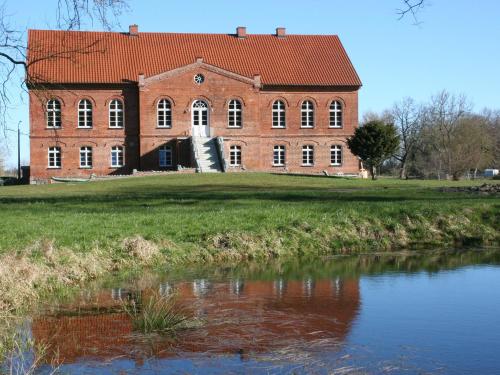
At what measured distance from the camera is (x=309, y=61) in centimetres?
5181

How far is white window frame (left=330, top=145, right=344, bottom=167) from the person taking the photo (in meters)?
50.8

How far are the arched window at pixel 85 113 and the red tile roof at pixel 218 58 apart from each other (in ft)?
5.24

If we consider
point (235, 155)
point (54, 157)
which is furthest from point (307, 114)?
point (54, 157)

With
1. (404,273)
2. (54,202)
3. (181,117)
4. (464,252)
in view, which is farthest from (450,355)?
(181,117)

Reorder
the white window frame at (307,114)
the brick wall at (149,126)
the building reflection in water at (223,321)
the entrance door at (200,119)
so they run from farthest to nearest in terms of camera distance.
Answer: the white window frame at (307,114)
the entrance door at (200,119)
the brick wall at (149,126)
the building reflection in water at (223,321)

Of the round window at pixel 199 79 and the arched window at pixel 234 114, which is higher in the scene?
the round window at pixel 199 79

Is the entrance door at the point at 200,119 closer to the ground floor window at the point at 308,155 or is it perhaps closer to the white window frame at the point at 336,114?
the ground floor window at the point at 308,155

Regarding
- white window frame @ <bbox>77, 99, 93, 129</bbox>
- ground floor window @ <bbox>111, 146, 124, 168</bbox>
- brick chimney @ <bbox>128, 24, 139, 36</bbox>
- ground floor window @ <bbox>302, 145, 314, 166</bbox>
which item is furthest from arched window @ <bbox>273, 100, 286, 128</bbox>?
white window frame @ <bbox>77, 99, 93, 129</bbox>

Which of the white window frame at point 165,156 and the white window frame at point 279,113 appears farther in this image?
the white window frame at point 279,113

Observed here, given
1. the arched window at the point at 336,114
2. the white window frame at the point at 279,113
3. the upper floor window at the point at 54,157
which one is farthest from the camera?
the arched window at the point at 336,114

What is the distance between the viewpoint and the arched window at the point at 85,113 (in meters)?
48.5

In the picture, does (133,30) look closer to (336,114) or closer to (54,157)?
(54,157)

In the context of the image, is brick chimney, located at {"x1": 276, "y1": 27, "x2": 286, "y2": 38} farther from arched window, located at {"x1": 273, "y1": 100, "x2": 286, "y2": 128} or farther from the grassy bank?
the grassy bank

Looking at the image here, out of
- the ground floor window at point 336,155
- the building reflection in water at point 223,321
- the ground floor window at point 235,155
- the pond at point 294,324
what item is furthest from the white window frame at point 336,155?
the building reflection in water at point 223,321
